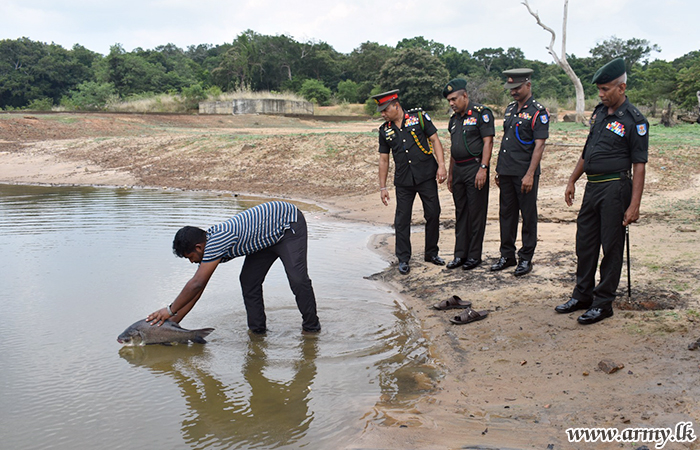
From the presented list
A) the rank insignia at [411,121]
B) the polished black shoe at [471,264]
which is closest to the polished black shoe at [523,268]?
the polished black shoe at [471,264]

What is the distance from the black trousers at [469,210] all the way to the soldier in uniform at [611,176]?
5.90 ft

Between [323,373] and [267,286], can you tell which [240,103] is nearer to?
[267,286]

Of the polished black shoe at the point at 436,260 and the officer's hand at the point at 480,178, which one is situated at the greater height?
the officer's hand at the point at 480,178

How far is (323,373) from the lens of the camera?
4.38 m

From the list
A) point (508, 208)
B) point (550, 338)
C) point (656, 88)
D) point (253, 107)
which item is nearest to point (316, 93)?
point (253, 107)

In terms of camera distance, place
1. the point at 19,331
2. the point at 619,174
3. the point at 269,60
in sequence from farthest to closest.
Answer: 1. the point at 269,60
2. the point at 19,331
3. the point at 619,174

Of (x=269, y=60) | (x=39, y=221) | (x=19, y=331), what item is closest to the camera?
(x=19, y=331)

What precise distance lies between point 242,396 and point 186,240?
1.20 metres

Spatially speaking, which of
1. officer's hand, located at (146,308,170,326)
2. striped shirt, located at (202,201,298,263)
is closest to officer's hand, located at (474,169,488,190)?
striped shirt, located at (202,201,298,263)

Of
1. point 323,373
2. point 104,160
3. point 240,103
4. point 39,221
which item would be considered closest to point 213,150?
point 104,160

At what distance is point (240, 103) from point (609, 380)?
3538cm

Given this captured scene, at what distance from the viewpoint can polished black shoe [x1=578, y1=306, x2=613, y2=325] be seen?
4.29 meters

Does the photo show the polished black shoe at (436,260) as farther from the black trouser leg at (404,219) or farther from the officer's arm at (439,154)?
the officer's arm at (439,154)

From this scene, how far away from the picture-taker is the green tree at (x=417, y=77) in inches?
1396
